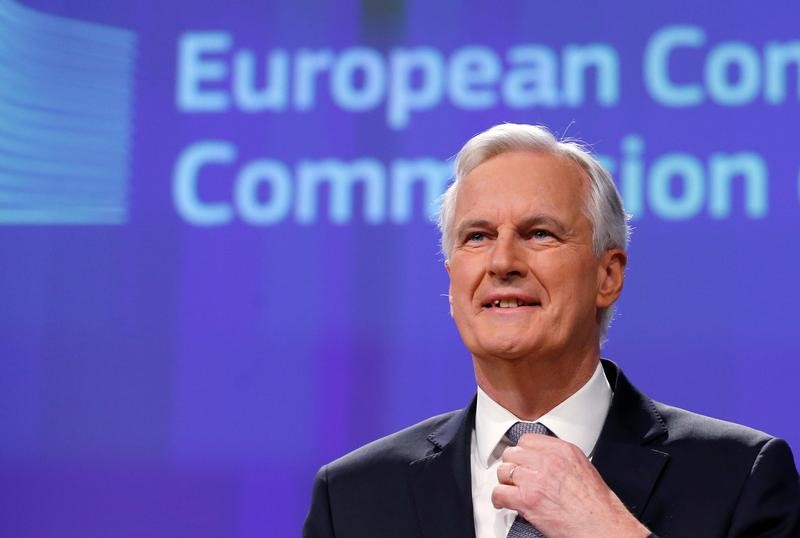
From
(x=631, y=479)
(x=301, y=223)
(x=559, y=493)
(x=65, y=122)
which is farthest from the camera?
(x=65, y=122)

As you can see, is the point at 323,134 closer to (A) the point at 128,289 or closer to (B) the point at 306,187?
(B) the point at 306,187

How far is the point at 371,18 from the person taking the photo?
391 centimetres

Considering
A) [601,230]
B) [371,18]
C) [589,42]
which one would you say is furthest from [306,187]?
[601,230]

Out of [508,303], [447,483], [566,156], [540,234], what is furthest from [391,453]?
[566,156]

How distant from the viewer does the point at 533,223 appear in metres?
2.37

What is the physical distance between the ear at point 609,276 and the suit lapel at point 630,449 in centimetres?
17

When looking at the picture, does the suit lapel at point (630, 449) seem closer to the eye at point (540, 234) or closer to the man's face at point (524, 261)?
the man's face at point (524, 261)

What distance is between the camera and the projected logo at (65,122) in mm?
3939

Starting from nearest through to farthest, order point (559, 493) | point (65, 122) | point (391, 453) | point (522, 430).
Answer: point (559, 493) → point (522, 430) → point (391, 453) → point (65, 122)

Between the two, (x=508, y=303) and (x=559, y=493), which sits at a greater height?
(x=508, y=303)

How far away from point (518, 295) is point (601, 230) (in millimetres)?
253

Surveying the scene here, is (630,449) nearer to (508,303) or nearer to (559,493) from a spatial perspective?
(559,493)

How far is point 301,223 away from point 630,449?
178cm

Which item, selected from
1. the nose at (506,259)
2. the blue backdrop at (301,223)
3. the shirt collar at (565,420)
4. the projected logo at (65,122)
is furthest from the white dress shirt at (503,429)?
the projected logo at (65,122)
